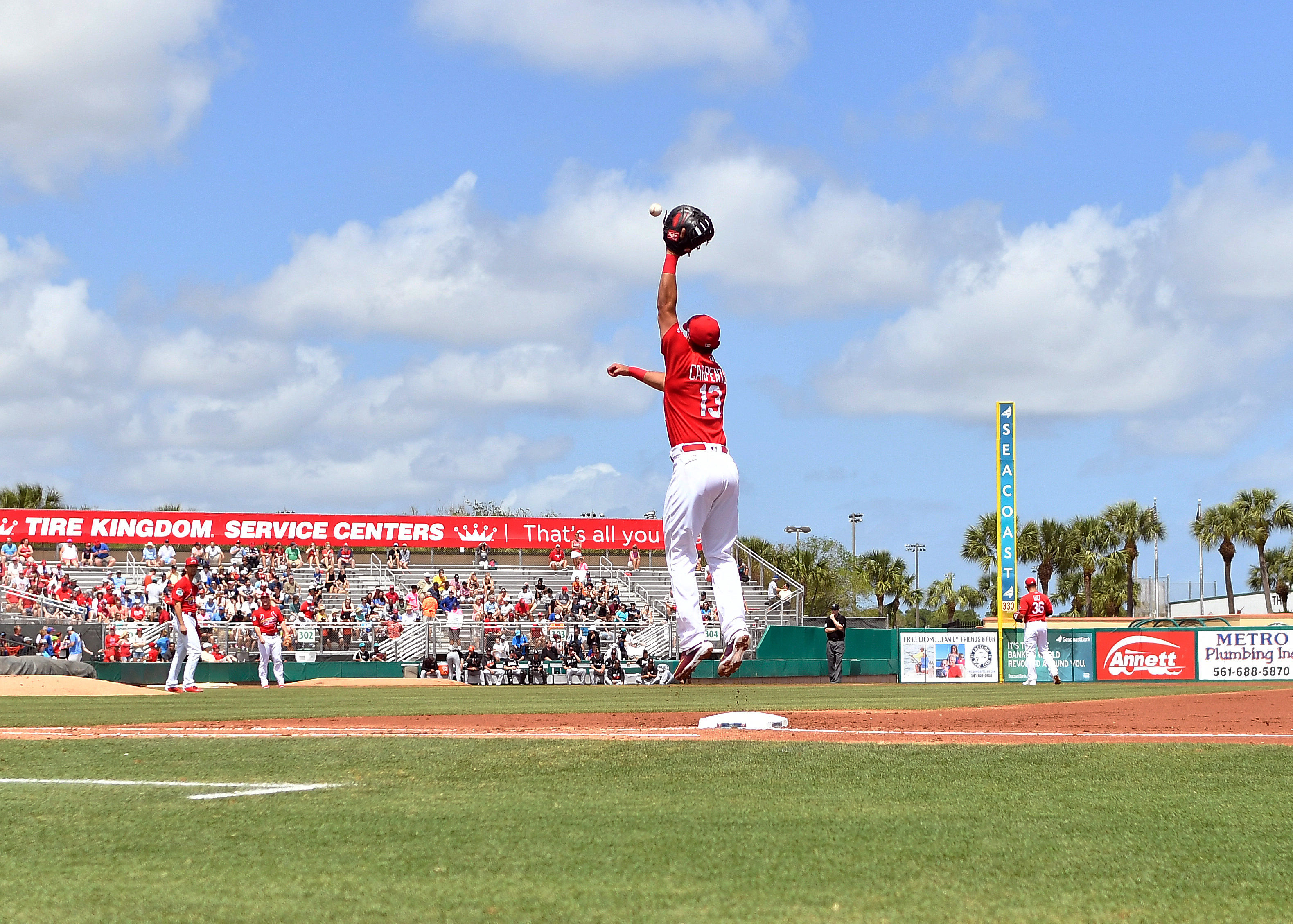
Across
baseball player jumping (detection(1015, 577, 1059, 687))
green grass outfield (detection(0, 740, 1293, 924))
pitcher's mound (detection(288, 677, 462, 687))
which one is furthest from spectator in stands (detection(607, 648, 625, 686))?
green grass outfield (detection(0, 740, 1293, 924))

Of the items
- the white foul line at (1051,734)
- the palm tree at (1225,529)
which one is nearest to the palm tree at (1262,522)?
the palm tree at (1225,529)

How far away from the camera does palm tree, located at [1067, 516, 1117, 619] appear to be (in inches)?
2756

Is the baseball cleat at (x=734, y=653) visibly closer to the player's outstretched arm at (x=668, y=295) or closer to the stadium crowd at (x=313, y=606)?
the player's outstretched arm at (x=668, y=295)

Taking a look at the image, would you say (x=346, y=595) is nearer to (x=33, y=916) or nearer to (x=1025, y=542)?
(x=33, y=916)

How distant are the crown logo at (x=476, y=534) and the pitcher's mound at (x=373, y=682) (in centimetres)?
1716

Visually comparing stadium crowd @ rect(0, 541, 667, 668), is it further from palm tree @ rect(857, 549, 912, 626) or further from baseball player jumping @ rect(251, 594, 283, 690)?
palm tree @ rect(857, 549, 912, 626)

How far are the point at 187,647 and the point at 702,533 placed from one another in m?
16.6

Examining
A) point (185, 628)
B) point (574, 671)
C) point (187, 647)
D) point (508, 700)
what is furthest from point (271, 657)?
point (508, 700)

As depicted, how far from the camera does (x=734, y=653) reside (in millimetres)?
8172

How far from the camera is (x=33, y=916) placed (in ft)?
10.3

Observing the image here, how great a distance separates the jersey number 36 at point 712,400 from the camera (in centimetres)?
842

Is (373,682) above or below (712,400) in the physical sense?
below

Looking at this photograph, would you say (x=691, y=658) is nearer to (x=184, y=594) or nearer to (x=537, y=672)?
(x=184, y=594)

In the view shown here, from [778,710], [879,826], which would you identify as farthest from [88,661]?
[879,826]
